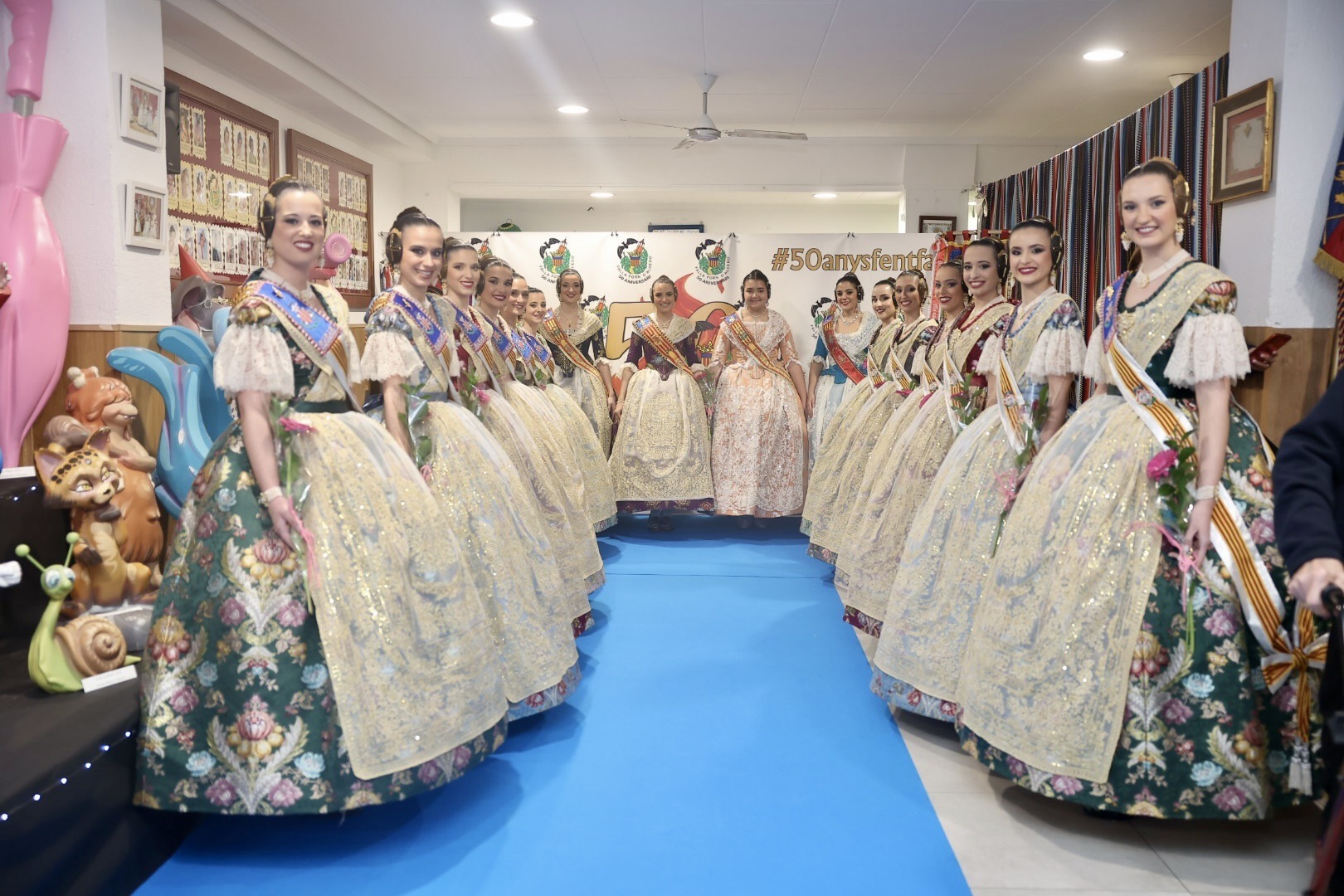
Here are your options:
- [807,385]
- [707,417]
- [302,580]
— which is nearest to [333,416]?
[302,580]

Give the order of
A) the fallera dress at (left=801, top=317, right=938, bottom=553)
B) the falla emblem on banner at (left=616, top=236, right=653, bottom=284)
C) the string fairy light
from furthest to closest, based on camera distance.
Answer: the falla emblem on banner at (left=616, top=236, right=653, bottom=284)
the fallera dress at (left=801, top=317, right=938, bottom=553)
the string fairy light

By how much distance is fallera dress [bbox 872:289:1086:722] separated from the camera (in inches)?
112

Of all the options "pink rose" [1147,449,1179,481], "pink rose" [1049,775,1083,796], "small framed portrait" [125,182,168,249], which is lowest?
"pink rose" [1049,775,1083,796]

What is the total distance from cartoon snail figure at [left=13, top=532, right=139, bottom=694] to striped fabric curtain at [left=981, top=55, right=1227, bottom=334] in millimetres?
3875

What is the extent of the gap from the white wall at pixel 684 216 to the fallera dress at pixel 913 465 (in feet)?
23.7

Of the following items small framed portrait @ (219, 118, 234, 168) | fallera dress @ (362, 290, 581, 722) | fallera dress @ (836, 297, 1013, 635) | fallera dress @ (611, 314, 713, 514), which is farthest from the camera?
fallera dress @ (611, 314, 713, 514)

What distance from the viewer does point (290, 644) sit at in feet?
7.14

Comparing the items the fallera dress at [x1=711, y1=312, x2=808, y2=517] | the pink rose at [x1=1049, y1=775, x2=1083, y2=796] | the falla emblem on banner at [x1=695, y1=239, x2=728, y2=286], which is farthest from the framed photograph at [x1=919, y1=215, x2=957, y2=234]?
the pink rose at [x1=1049, y1=775, x2=1083, y2=796]

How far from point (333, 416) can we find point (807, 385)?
4615 millimetres

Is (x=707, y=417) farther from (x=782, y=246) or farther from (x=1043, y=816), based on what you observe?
(x=1043, y=816)

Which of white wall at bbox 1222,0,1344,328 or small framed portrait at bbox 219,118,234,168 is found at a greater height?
small framed portrait at bbox 219,118,234,168

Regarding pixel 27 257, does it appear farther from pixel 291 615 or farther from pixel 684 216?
pixel 684 216

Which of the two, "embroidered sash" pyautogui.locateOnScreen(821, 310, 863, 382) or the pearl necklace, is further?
"embroidered sash" pyautogui.locateOnScreen(821, 310, 863, 382)

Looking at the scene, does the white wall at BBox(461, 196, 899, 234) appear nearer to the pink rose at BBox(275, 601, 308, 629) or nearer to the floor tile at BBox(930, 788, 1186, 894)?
the floor tile at BBox(930, 788, 1186, 894)
